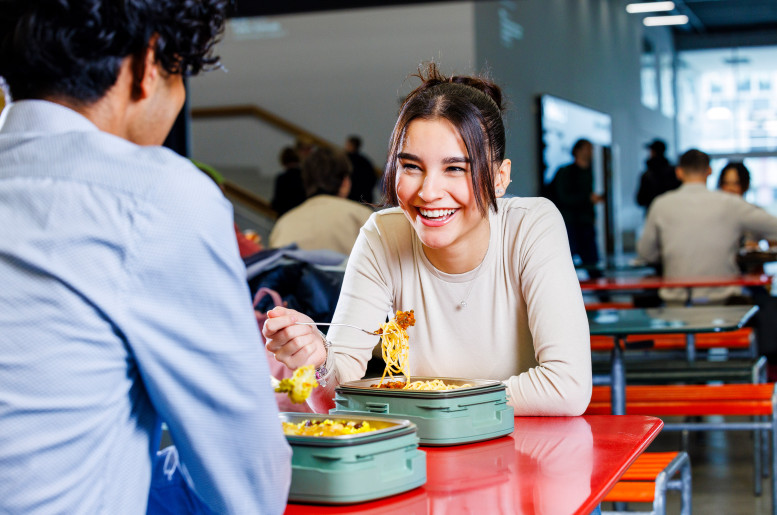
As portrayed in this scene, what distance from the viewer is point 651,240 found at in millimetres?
5781

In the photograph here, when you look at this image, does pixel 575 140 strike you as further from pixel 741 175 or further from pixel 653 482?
pixel 653 482

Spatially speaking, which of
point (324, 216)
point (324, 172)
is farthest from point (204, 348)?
point (324, 172)

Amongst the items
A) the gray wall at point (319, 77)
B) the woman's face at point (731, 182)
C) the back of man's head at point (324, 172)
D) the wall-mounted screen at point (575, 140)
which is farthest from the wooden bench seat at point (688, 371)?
the wall-mounted screen at point (575, 140)

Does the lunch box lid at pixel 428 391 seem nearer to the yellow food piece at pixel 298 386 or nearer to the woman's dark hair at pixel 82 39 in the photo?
the yellow food piece at pixel 298 386

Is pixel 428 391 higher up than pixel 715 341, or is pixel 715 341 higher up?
Result: pixel 428 391

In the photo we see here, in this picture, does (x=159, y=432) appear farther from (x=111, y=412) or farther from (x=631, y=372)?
(x=631, y=372)

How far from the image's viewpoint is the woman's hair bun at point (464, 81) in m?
1.92

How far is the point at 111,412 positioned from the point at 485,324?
105 centimetres

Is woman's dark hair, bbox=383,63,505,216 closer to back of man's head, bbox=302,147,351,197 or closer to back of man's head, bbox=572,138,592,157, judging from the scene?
back of man's head, bbox=302,147,351,197

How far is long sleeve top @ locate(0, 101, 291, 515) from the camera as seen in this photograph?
33.2 inches

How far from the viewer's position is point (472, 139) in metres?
1.76

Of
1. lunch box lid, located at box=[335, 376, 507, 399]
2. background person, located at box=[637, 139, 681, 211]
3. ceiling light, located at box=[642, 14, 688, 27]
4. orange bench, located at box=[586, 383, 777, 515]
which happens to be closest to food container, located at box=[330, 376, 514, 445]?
lunch box lid, located at box=[335, 376, 507, 399]

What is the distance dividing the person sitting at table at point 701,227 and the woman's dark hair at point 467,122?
371 centimetres

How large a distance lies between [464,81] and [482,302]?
0.48 meters
